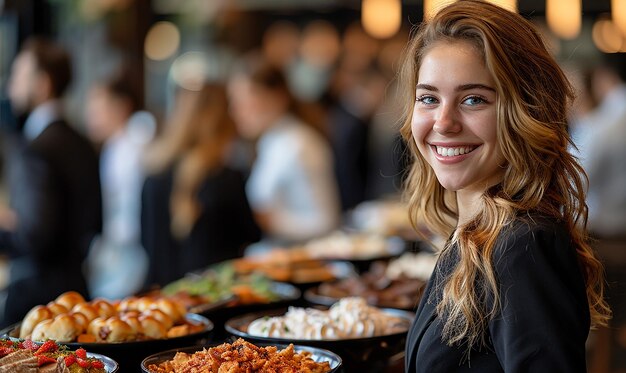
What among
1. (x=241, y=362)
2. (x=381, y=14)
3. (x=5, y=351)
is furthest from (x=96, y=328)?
(x=381, y=14)

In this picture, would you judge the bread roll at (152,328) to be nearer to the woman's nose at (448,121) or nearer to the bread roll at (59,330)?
the bread roll at (59,330)

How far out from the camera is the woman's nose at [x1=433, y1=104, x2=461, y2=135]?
196 cm

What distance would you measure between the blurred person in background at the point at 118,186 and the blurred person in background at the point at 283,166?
4.83ft

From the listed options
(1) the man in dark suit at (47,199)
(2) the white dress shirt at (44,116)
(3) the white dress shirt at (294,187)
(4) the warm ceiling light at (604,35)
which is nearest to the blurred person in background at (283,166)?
(3) the white dress shirt at (294,187)

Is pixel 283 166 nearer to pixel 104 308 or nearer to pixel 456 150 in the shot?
pixel 104 308

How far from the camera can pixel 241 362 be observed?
205cm

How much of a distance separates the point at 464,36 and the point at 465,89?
128mm

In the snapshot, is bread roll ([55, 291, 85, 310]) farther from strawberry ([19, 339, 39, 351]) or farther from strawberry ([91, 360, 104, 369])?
strawberry ([91, 360, 104, 369])

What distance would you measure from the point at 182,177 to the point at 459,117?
3718 millimetres

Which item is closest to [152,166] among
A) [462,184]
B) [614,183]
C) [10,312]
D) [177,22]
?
[10,312]

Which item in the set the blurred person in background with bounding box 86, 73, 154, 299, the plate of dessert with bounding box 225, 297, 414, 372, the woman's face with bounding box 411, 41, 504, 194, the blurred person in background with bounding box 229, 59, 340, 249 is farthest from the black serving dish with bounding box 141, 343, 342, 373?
the blurred person in background with bounding box 86, 73, 154, 299

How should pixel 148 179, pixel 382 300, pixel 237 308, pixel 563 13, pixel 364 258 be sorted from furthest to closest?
1. pixel 563 13
2. pixel 148 179
3. pixel 364 258
4. pixel 382 300
5. pixel 237 308

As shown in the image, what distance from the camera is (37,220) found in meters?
4.94

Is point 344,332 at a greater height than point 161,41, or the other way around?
point 161,41
